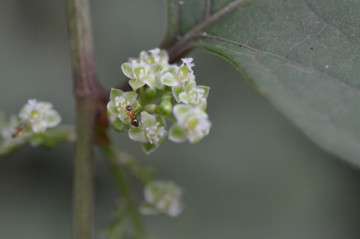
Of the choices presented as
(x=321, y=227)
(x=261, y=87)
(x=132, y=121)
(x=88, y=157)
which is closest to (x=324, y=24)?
(x=261, y=87)

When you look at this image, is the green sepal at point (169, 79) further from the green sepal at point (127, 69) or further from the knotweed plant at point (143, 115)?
the green sepal at point (127, 69)

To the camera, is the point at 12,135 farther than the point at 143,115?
Yes

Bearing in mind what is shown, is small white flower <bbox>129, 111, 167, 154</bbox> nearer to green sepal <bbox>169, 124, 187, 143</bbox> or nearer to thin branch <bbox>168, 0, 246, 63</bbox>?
green sepal <bbox>169, 124, 187, 143</bbox>

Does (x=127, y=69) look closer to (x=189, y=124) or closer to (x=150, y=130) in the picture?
(x=150, y=130)

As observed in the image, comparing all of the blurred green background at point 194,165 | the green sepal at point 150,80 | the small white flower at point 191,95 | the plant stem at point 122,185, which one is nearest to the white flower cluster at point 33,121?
the plant stem at point 122,185

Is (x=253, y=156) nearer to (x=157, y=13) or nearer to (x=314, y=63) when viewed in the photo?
(x=157, y=13)

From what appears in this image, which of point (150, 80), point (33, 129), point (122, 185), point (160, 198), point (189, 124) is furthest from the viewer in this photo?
point (160, 198)

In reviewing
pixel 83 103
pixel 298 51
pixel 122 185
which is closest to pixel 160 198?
pixel 122 185

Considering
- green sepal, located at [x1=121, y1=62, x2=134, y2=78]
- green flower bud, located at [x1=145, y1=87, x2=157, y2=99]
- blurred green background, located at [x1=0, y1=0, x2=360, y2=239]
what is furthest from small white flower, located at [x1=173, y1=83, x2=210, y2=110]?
blurred green background, located at [x1=0, y1=0, x2=360, y2=239]
